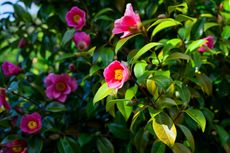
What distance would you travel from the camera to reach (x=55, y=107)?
1.61 meters

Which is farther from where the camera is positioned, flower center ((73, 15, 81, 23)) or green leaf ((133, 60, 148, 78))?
flower center ((73, 15, 81, 23))

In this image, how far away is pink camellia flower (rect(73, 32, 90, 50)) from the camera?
5.06ft

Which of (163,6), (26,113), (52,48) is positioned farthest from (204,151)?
(52,48)

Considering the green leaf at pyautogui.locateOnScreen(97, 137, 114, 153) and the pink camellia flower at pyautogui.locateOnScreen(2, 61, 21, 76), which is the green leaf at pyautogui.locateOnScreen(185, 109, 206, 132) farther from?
the pink camellia flower at pyautogui.locateOnScreen(2, 61, 21, 76)

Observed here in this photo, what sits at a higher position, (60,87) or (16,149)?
(60,87)

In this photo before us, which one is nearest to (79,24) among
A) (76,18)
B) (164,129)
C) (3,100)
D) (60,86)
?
(76,18)

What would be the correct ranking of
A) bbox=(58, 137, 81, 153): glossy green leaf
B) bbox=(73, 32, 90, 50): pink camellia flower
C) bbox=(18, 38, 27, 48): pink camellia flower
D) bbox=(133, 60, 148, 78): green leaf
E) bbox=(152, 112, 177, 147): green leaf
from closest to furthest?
bbox=(152, 112, 177, 147): green leaf, bbox=(133, 60, 148, 78): green leaf, bbox=(58, 137, 81, 153): glossy green leaf, bbox=(73, 32, 90, 50): pink camellia flower, bbox=(18, 38, 27, 48): pink camellia flower

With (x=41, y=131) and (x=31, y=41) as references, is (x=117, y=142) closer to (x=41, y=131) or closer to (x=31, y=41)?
(x=41, y=131)

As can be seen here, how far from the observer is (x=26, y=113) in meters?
1.64

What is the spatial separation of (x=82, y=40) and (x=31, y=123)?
358 millimetres

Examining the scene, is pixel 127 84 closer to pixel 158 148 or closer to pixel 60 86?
pixel 158 148

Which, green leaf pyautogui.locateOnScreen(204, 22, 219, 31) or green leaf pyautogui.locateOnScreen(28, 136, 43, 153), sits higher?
green leaf pyautogui.locateOnScreen(204, 22, 219, 31)

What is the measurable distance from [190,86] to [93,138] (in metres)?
0.40

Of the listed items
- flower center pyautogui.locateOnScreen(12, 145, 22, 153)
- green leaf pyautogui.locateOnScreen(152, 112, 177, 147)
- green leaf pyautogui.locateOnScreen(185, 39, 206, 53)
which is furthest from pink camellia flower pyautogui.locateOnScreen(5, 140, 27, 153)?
green leaf pyautogui.locateOnScreen(185, 39, 206, 53)
